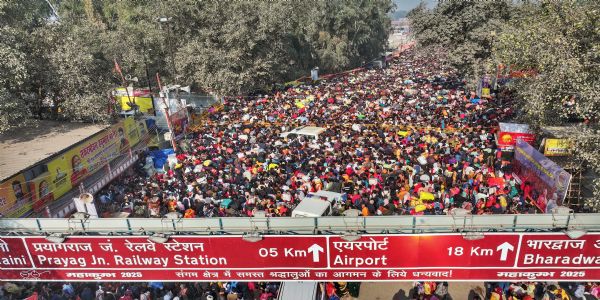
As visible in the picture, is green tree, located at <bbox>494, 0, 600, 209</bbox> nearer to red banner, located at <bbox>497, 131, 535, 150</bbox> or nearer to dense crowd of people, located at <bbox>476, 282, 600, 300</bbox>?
dense crowd of people, located at <bbox>476, 282, 600, 300</bbox>

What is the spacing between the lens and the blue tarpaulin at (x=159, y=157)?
62.6ft

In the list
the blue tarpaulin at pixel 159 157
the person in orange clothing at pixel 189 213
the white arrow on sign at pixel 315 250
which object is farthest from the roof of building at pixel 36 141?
the white arrow on sign at pixel 315 250

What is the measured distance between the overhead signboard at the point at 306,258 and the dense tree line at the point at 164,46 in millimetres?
11853

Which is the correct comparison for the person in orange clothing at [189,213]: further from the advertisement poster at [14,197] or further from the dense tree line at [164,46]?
the dense tree line at [164,46]

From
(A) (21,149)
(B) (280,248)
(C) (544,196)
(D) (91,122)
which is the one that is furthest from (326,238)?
(D) (91,122)

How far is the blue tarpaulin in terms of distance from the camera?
19078 mm

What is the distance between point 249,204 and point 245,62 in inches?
720

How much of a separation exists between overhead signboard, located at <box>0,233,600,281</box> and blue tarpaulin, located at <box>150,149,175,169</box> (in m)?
13.4

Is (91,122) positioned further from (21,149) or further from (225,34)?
(225,34)

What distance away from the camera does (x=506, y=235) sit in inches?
206

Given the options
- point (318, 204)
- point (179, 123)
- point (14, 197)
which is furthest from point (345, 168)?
point (14, 197)

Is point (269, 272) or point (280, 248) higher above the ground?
point (280, 248)

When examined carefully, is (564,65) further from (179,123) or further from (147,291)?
(179,123)

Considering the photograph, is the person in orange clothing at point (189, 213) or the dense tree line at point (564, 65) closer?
the dense tree line at point (564, 65)
